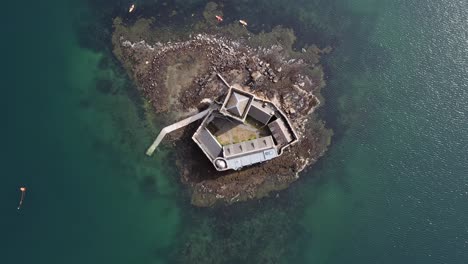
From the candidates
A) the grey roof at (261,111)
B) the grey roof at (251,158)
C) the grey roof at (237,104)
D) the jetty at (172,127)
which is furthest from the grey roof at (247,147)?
the jetty at (172,127)

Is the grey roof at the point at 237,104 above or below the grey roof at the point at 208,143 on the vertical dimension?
above

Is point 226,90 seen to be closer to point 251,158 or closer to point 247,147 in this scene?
point 247,147

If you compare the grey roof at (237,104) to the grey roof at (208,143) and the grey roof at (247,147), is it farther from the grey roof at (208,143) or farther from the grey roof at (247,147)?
the grey roof at (208,143)

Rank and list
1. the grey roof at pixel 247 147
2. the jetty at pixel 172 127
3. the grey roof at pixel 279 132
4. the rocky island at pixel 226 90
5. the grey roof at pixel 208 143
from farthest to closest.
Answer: the jetty at pixel 172 127
the rocky island at pixel 226 90
the grey roof at pixel 279 132
the grey roof at pixel 208 143
the grey roof at pixel 247 147

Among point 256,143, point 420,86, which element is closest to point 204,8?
point 256,143

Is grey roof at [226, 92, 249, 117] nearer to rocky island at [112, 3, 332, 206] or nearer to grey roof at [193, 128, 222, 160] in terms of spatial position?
rocky island at [112, 3, 332, 206]

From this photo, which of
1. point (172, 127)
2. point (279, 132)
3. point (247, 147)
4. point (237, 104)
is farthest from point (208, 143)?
point (279, 132)
